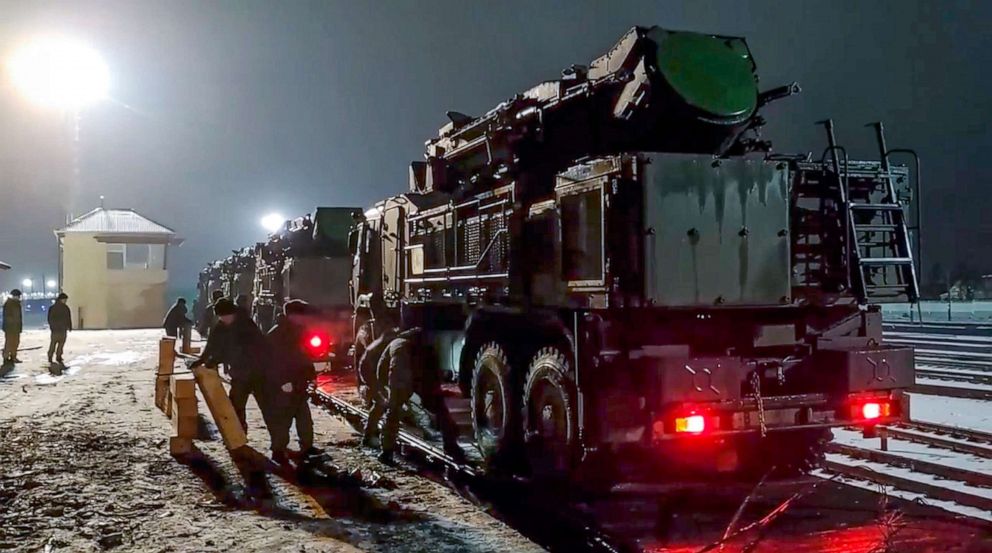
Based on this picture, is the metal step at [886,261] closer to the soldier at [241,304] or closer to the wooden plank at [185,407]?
the soldier at [241,304]

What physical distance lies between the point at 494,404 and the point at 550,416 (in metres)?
1.30

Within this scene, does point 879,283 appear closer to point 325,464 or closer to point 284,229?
point 325,464

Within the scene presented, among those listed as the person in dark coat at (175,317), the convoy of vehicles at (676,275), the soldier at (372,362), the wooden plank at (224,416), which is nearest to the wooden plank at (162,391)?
the soldier at (372,362)

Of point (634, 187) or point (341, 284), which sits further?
point (341, 284)

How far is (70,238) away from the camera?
152 ft

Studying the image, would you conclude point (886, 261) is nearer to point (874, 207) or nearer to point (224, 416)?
point (874, 207)

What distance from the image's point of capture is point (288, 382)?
917 centimetres

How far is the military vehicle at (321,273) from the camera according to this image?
18.7m

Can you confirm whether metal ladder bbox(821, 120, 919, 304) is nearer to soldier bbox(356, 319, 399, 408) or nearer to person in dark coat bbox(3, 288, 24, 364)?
soldier bbox(356, 319, 399, 408)

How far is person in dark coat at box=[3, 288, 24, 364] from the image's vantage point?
20094mm

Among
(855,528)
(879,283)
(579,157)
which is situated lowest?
(855,528)

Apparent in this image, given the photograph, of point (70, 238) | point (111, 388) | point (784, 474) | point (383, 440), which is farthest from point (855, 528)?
point (70, 238)

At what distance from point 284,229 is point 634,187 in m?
16.6

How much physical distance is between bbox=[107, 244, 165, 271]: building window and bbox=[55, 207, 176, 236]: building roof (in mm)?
805
